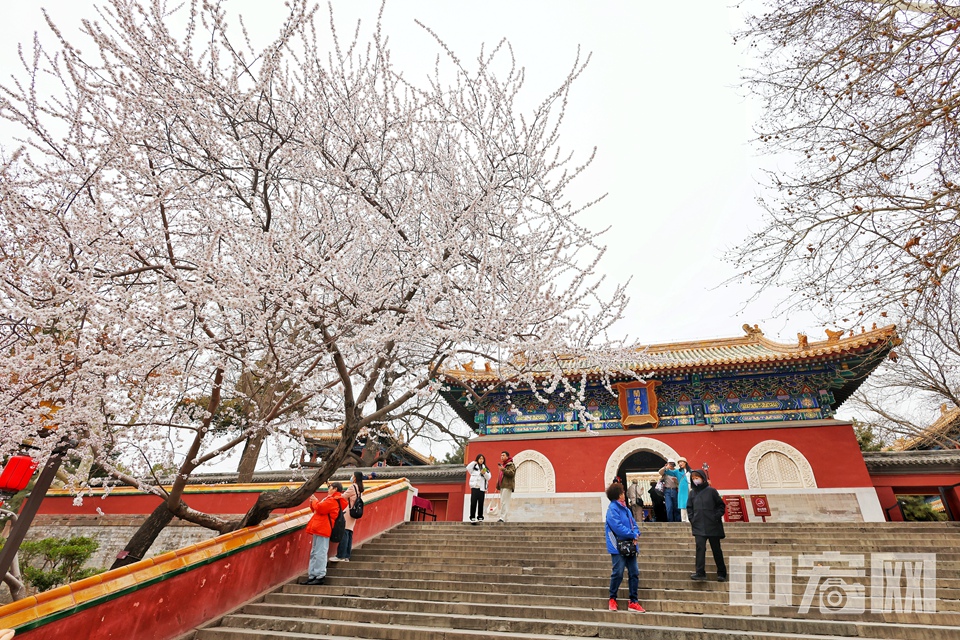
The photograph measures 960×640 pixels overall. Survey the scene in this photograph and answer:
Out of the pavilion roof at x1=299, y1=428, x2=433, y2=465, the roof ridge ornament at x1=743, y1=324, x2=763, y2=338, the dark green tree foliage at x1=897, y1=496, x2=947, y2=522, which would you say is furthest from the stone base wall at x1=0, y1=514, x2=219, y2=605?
the dark green tree foliage at x1=897, y1=496, x2=947, y2=522

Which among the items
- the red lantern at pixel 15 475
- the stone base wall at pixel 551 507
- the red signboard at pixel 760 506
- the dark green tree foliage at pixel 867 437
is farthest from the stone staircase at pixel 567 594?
the dark green tree foliage at pixel 867 437

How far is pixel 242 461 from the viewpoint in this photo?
13.0 metres

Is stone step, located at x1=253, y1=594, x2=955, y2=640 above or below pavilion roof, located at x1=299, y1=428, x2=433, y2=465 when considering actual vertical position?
below

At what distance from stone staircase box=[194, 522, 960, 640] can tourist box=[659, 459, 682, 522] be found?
1.32 m

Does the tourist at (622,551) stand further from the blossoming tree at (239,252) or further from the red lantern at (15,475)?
the red lantern at (15,475)

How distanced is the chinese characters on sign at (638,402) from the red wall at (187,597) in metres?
8.60

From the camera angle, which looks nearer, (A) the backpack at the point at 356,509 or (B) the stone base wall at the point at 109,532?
(A) the backpack at the point at 356,509

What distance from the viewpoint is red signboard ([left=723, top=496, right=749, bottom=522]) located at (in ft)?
35.3

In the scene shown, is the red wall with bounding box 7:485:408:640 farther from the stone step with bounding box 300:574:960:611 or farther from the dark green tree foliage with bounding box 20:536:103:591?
the dark green tree foliage with bounding box 20:536:103:591

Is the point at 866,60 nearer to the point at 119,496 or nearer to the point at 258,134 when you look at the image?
the point at 258,134

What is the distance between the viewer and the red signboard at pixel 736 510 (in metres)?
10.8

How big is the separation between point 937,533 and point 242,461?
14255 mm

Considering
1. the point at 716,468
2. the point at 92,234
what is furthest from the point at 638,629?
the point at 716,468

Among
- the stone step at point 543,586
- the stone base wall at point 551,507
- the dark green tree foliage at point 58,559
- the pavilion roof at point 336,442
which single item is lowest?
the dark green tree foliage at point 58,559
